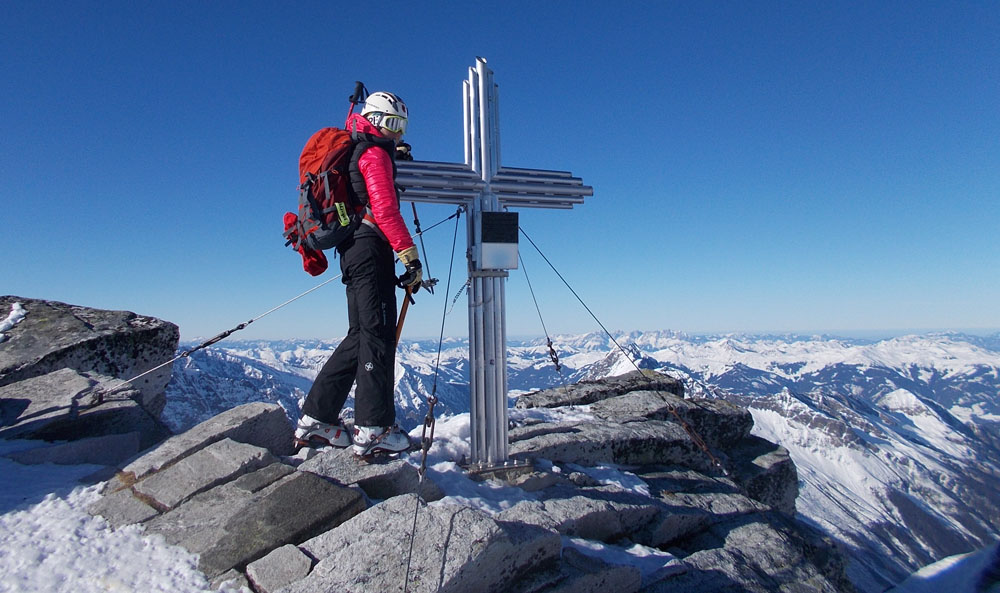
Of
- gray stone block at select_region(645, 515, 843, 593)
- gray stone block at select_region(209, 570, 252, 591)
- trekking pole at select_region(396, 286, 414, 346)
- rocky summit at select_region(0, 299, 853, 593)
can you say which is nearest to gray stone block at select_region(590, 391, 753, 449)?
rocky summit at select_region(0, 299, 853, 593)

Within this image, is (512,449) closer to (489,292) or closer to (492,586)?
(489,292)

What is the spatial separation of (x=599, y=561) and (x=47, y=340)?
33.8 ft

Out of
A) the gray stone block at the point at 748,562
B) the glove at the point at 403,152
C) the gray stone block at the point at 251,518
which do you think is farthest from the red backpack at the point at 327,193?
the gray stone block at the point at 748,562

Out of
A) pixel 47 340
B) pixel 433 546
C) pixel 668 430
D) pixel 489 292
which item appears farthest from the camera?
pixel 668 430

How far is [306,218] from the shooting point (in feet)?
21.9

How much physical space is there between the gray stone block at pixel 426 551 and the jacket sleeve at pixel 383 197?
2.99 m

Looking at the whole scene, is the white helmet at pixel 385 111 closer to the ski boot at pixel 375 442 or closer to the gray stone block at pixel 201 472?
the ski boot at pixel 375 442

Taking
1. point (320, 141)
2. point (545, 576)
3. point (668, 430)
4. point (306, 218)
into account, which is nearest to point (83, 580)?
point (545, 576)

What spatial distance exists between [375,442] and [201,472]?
1.83 m

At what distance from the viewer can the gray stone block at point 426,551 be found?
396 centimetres

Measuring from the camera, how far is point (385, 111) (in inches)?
270

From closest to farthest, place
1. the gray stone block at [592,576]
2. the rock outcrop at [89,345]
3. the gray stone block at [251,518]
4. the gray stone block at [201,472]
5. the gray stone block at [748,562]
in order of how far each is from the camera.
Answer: the gray stone block at [251,518] → the gray stone block at [592,576] → the gray stone block at [201,472] → the gray stone block at [748,562] → the rock outcrop at [89,345]

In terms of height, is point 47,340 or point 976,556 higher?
Result: point 47,340

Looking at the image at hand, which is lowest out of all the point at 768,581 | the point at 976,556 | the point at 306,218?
the point at 768,581
